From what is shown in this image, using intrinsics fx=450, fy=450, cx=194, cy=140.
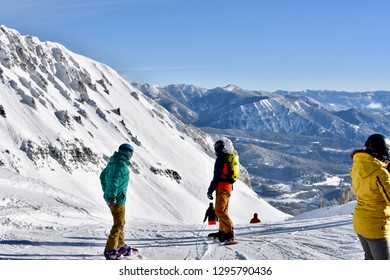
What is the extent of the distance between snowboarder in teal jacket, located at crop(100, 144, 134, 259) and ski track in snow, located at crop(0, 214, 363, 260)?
2.92ft

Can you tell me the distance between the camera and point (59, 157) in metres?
65.4

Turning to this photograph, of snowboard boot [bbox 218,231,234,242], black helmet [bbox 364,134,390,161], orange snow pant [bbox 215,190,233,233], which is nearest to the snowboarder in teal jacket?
orange snow pant [bbox 215,190,233,233]

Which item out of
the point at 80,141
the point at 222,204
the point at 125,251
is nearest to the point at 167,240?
the point at 222,204

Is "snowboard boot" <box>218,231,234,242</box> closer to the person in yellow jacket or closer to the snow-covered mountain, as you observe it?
the person in yellow jacket

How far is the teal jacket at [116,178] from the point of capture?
9.92 metres

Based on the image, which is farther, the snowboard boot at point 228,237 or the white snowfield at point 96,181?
the snowboard boot at point 228,237

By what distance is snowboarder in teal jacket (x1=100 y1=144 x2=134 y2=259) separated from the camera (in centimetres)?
996

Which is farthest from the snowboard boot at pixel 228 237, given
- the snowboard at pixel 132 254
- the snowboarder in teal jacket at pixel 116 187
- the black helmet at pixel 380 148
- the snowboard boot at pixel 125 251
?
the black helmet at pixel 380 148

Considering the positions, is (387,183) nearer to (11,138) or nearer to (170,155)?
(11,138)

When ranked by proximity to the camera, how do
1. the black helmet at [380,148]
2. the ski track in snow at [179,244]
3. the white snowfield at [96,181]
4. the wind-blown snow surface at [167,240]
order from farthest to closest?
the white snowfield at [96,181], the wind-blown snow surface at [167,240], the ski track in snow at [179,244], the black helmet at [380,148]

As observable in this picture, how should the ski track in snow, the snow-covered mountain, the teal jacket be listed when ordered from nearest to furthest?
the teal jacket < the ski track in snow < the snow-covered mountain

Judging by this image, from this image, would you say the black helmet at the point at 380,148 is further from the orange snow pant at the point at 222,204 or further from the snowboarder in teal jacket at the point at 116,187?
the orange snow pant at the point at 222,204

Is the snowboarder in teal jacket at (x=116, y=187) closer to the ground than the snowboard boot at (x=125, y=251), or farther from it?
farther from it

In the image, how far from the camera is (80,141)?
75125mm
